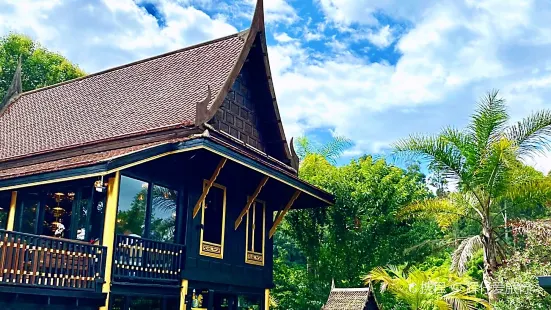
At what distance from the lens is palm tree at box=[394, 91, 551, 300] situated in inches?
589

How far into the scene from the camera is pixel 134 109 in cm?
1543

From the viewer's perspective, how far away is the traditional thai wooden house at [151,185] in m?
10.9

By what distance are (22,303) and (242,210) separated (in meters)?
6.13

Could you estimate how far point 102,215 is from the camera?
1182 cm

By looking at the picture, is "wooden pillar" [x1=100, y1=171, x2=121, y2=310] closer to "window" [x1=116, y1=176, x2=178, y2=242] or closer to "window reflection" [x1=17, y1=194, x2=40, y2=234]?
"window" [x1=116, y1=176, x2=178, y2=242]

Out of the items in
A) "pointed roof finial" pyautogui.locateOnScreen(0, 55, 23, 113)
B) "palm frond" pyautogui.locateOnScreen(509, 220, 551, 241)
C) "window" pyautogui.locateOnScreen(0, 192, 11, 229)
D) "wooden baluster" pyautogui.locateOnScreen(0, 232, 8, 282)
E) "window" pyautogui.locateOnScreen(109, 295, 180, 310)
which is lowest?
"window" pyautogui.locateOnScreen(109, 295, 180, 310)

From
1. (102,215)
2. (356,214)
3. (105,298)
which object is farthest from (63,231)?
(356,214)

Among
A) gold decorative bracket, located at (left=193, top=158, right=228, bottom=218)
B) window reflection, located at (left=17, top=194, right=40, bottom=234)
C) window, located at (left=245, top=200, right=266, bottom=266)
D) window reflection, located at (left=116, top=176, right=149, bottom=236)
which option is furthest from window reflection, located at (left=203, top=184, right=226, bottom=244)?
window reflection, located at (left=17, top=194, right=40, bottom=234)

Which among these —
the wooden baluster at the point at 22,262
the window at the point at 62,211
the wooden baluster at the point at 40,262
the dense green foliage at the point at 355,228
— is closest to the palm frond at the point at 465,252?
the dense green foliage at the point at 355,228

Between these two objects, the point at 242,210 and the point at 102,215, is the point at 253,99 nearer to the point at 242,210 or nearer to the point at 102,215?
the point at 242,210

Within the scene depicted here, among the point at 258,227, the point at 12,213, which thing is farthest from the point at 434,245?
the point at 12,213

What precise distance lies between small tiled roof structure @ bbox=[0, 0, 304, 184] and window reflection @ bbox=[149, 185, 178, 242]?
1.10 m

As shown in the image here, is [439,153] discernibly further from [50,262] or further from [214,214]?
[50,262]

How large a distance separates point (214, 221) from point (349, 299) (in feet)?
15.4
